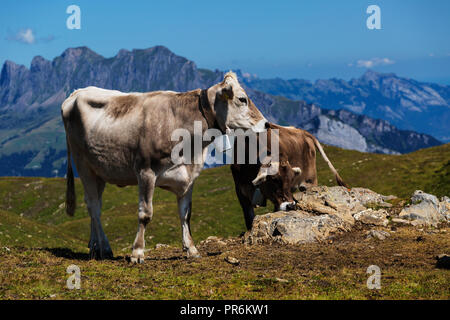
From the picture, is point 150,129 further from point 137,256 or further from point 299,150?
point 299,150

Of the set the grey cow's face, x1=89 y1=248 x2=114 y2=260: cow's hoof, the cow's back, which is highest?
the grey cow's face

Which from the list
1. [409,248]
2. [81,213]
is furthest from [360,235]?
[81,213]

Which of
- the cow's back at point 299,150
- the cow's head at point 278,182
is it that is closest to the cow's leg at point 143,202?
the cow's head at point 278,182

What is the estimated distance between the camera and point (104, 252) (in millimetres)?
15391

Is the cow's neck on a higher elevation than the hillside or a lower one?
higher

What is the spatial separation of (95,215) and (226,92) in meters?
6.22

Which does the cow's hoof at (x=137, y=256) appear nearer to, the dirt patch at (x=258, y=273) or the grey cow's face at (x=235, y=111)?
the dirt patch at (x=258, y=273)

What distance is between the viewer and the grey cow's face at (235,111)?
13.6 metres

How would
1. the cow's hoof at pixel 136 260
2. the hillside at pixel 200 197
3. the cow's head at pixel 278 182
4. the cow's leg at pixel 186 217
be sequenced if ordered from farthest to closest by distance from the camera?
the hillside at pixel 200 197 → the cow's head at pixel 278 182 → the cow's leg at pixel 186 217 → the cow's hoof at pixel 136 260

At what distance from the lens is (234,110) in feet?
44.9

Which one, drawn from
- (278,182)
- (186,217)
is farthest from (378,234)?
(186,217)

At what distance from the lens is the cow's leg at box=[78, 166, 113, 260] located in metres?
15.4

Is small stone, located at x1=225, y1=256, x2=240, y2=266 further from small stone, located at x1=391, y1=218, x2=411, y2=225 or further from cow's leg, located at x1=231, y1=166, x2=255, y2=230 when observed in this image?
small stone, located at x1=391, y1=218, x2=411, y2=225

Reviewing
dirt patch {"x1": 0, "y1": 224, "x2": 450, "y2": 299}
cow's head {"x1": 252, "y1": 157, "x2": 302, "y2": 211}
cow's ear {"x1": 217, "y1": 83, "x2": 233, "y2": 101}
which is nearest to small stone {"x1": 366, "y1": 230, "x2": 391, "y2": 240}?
dirt patch {"x1": 0, "y1": 224, "x2": 450, "y2": 299}
